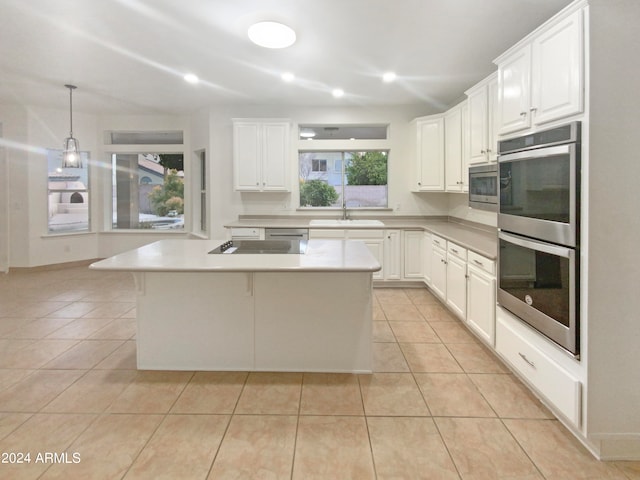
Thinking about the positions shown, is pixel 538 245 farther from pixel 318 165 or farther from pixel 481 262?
pixel 318 165

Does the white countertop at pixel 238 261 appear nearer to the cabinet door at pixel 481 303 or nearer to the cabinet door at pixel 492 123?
the cabinet door at pixel 481 303

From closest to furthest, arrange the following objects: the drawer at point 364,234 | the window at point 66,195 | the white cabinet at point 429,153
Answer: the white cabinet at point 429,153, the drawer at point 364,234, the window at point 66,195

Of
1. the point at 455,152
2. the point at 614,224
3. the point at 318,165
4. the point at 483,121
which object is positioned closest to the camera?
the point at 614,224

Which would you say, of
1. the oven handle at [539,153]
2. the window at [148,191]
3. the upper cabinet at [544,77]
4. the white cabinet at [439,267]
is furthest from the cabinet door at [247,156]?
the oven handle at [539,153]

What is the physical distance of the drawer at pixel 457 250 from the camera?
3516 millimetres

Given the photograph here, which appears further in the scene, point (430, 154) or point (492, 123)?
point (430, 154)

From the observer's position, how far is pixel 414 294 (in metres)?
4.94

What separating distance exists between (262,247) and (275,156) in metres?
2.58

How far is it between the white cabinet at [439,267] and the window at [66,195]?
18.5 feet

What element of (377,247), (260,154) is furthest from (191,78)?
(377,247)

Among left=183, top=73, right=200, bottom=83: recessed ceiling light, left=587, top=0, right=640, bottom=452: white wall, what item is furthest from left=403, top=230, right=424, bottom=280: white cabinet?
left=587, top=0, right=640, bottom=452: white wall

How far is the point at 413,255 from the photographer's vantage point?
16.7 ft

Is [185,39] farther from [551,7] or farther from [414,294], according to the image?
[414,294]

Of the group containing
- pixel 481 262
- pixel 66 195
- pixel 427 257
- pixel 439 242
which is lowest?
pixel 427 257
